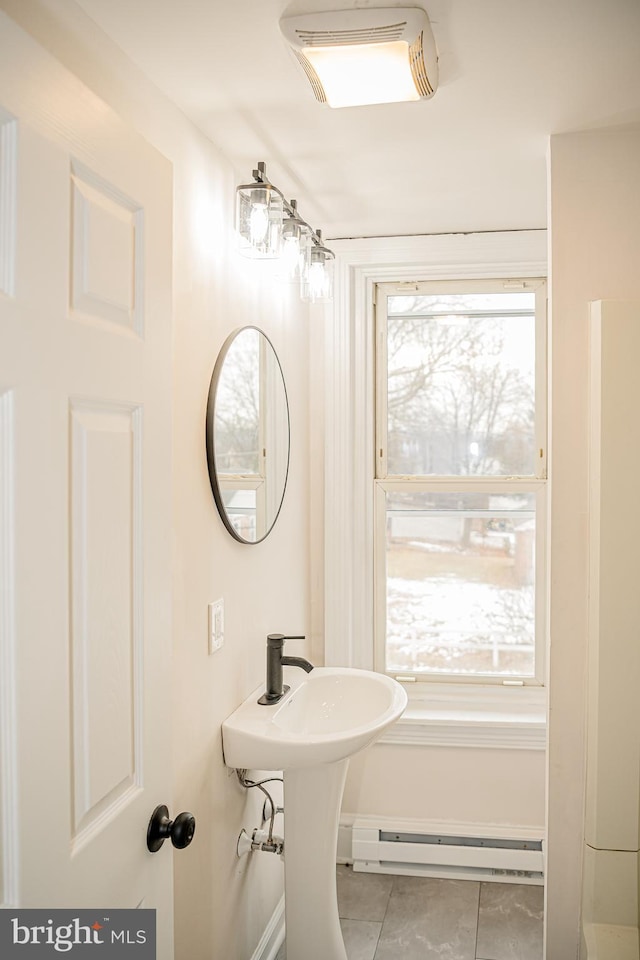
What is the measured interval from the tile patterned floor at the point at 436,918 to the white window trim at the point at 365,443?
0.51m

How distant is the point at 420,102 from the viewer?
5.74ft

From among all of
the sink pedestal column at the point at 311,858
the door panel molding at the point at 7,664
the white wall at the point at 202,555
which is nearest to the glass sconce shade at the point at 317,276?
the white wall at the point at 202,555

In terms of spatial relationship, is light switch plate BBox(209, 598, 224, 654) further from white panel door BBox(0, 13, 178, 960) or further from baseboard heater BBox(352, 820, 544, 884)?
baseboard heater BBox(352, 820, 544, 884)

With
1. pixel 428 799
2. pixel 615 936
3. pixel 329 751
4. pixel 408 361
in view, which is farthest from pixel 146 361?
pixel 428 799

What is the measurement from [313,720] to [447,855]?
93cm

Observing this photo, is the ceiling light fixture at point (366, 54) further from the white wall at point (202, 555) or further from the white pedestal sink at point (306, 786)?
the white pedestal sink at point (306, 786)

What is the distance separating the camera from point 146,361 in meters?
1.29

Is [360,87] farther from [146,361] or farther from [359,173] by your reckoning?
[146,361]

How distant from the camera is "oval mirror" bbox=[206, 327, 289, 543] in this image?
199 centimetres

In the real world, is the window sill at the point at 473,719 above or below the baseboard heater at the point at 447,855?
above

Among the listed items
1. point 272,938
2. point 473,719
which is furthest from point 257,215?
point 272,938

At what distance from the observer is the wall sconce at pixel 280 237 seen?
Answer: 193 cm

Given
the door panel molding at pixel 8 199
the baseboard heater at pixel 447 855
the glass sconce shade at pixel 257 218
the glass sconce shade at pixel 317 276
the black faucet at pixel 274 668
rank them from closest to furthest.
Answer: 1. the door panel molding at pixel 8 199
2. the glass sconce shade at pixel 257 218
3. the black faucet at pixel 274 668
4. the glass sconce shade at pixel 317 276
5. the baseboard heater at pixel 447 855

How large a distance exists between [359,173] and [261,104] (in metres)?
0.54
